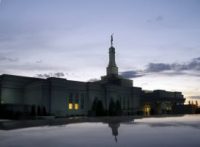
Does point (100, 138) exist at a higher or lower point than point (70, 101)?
lower

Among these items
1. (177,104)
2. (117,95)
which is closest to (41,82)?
(117,95)

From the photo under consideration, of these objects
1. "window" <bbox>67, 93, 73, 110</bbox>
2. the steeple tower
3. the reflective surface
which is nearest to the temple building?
"window" <bbox>67, 93, 73, 110</bbox>

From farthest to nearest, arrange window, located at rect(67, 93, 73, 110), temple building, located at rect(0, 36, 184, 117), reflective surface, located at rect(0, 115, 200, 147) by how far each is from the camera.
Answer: window, located at rect(67, 93, 73, 110) < temple building, located at rect(0, 36, 184, 117) < reflective surface, located at rect(0, 115, 200, 147)

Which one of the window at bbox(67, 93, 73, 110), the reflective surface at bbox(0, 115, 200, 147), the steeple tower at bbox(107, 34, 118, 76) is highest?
the steeple tower at bbox(107, 34, 118, 76)

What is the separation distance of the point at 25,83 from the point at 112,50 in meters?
32.7

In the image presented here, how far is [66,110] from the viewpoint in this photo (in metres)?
49.8

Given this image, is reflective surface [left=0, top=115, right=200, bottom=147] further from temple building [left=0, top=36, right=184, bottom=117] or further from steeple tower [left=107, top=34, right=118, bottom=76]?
steeple tower [left=107, top=34, right=118, bottom=76]

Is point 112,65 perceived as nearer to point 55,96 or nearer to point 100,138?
point 55,96

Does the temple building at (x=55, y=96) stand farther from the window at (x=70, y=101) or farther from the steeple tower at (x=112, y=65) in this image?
the steeple tower at (x=112, y=65)

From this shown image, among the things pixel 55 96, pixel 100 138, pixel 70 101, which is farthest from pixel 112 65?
pixel 100 138

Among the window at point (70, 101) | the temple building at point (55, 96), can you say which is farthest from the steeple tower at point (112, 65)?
the window at point (70, 101)

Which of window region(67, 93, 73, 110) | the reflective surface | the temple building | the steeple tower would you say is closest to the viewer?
the reflective surface

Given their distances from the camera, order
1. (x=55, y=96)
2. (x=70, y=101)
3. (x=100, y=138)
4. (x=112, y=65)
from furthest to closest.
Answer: (x=112, y=65), (x=70, y=101), (x=55, y=96), (x=100, y=138)

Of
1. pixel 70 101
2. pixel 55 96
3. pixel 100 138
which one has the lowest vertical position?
pixel 100 138
